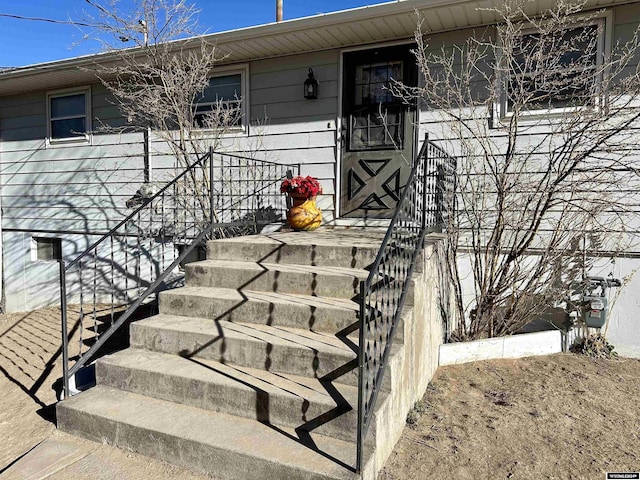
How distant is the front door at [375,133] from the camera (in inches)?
209

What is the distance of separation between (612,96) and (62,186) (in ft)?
26.8

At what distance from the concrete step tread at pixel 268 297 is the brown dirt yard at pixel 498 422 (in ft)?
2.96

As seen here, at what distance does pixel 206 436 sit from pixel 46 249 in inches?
291

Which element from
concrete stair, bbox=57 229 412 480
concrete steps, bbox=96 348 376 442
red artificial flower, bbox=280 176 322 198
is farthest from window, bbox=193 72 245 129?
concrete steps, bbox=96 348 376 442

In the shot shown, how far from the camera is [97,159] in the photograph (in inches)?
292

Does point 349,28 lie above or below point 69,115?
above

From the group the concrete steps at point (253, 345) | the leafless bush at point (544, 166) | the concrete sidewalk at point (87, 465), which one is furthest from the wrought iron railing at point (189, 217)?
the leafless bush at point (544, 166)

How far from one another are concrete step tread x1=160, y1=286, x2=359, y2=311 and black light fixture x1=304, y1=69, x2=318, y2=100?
307 cm

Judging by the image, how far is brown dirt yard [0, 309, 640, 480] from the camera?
2447 millimetres

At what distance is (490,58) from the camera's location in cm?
480

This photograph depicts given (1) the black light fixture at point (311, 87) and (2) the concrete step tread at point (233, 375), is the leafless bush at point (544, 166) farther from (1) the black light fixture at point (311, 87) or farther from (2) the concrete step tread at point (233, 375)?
(2) the concrete step tread at point (233, 375)

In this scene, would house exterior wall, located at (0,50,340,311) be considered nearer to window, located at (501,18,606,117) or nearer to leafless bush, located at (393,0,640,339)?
leafless bush, located at (393,0,640,339)

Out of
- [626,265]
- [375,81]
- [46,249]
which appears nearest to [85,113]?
[46,249]

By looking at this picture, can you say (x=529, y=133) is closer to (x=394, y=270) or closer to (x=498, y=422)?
(x=394, y=270)
